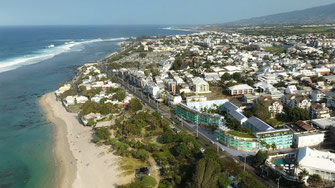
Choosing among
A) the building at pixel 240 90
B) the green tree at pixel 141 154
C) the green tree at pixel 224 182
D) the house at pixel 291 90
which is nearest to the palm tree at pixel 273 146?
the green tree at pixel 224 182

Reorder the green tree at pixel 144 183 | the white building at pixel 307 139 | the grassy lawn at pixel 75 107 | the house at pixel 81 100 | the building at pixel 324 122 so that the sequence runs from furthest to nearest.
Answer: the house at pixel 81 100, the grassy lawn at pixel 75 107, the building at pixel 324 122, the white building at pixel 307 139, the green tree at pixel 144 183

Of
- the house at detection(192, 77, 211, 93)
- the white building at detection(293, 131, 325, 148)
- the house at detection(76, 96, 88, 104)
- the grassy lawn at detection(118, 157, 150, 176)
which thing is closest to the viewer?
the grassy lawn at detection(118, 157, 150, 176)

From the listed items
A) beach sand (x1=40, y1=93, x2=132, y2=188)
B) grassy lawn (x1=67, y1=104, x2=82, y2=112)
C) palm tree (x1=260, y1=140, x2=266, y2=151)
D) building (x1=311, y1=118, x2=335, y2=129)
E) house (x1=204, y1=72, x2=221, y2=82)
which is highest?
house (x1=204, y1=72, x2=221, y2=82)

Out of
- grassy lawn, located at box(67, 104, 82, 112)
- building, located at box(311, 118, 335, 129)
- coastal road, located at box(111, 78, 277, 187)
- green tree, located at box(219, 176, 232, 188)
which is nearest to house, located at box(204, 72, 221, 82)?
coastal road, located at box(111, 78, 277, 187)

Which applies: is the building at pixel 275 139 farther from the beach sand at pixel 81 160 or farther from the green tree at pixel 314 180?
the beach sand at pixel 81 160

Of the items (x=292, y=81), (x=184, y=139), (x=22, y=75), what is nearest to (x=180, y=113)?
(x=184, y=139)

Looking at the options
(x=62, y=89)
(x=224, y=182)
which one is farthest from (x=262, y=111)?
(x=62, y=89)

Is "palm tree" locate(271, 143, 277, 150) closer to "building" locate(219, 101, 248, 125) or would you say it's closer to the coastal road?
the coastal road
